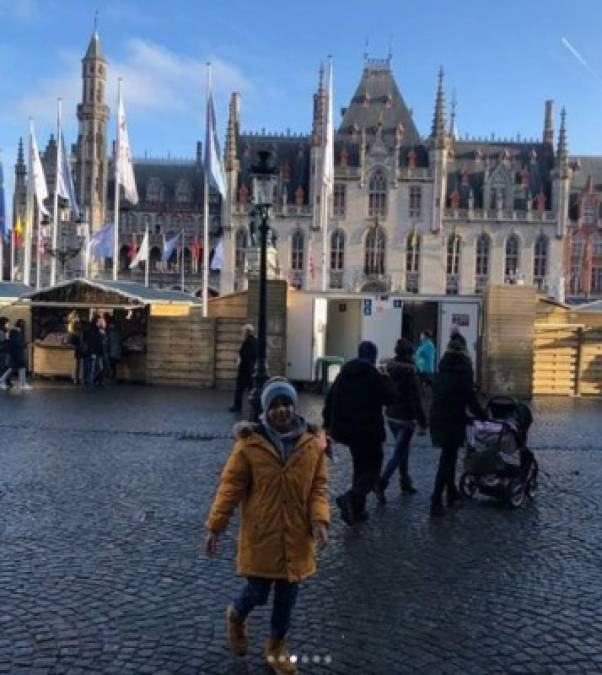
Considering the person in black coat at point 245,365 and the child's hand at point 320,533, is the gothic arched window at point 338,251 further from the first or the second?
the child's hand at point 320,533

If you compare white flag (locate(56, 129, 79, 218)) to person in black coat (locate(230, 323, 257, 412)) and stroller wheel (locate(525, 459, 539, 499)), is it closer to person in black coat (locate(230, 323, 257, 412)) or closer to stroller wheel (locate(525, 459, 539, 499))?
person in black coat (locate(230, 323, 257, 412))

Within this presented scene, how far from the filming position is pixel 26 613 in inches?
177

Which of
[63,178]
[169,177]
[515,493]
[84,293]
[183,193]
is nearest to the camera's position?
[515,493]

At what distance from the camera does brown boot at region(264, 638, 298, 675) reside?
3.73 metres

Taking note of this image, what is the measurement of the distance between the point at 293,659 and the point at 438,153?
57696 millimetres

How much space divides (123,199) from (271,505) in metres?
68.7

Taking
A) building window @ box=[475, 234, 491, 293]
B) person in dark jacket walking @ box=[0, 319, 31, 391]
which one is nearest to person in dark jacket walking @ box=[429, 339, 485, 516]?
person in dark jacket walking @ box=[0, 319, 31, 391]

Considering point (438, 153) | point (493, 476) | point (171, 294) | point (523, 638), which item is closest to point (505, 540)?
point (493, 476)

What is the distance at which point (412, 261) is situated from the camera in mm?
59375

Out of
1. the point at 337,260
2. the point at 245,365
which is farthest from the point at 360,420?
the point at 337,260

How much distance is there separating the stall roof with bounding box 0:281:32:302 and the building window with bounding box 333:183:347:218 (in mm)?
36664

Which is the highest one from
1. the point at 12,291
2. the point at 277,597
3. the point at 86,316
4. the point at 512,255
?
the point at 512,255

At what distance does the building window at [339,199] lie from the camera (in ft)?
194

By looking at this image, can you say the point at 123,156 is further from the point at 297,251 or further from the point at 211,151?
the point at 297,251
